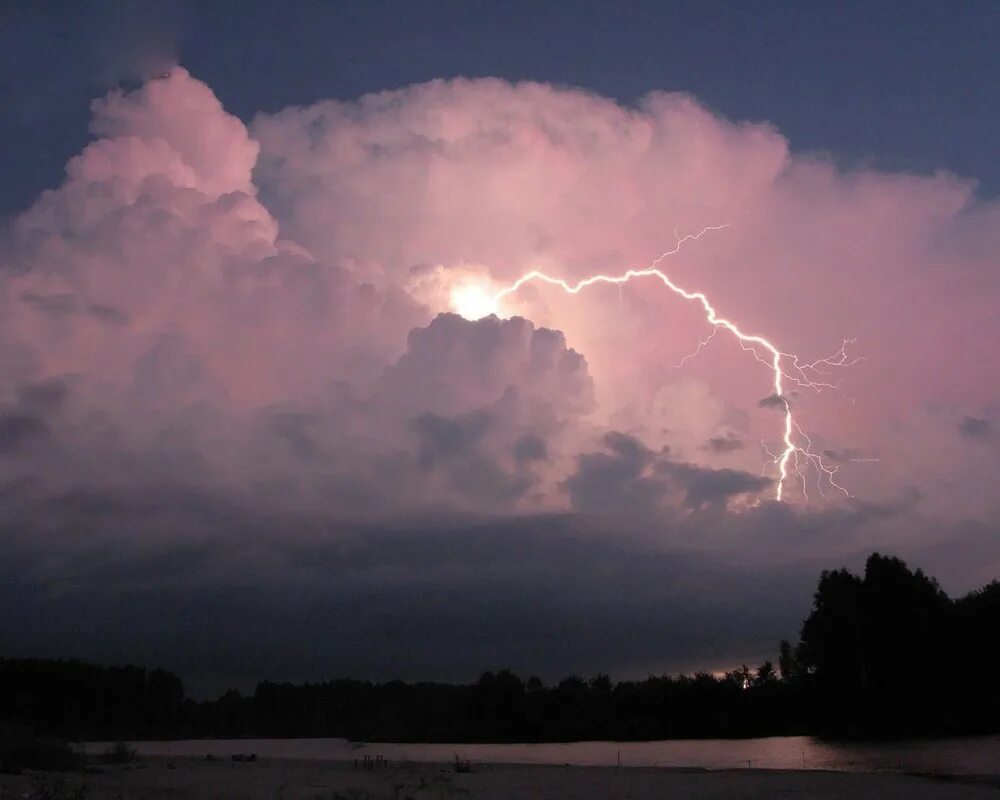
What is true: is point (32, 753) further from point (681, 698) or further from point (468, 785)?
point (681, 698)

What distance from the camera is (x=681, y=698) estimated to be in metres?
104

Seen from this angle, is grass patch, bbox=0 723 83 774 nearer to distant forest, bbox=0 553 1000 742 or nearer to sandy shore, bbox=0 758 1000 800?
sandy shore, bbox=0 758 1000 800

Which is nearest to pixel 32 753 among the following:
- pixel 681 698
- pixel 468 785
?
pixel 468 785

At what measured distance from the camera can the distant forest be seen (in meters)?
73.8

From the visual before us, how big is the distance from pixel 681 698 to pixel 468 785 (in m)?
77.7

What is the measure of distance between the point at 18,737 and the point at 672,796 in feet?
81.4

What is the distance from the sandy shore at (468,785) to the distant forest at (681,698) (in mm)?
17450

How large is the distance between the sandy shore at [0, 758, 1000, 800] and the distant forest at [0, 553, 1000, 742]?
57.3ft

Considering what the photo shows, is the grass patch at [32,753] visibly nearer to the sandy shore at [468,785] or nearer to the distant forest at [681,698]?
the sandy shore at [468,785]

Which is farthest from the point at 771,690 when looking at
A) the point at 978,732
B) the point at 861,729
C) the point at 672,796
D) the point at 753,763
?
the point at 672,796

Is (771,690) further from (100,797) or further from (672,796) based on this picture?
(100,797)

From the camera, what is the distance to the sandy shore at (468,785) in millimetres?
25562

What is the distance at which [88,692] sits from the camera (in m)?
129

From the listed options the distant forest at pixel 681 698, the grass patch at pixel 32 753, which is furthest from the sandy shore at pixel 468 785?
the distant forest at pixel 681 698
